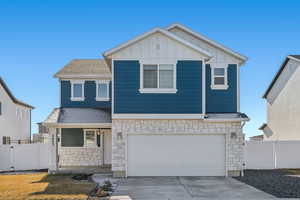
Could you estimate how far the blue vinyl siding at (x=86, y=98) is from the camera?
24.8 meters

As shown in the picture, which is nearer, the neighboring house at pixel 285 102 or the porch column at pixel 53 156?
the porch column at pixel 53 156

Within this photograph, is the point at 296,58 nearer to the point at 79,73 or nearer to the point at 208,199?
the point at 79,73

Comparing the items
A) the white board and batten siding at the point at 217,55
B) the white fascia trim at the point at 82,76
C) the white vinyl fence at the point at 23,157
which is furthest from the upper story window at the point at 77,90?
the white board and batten siding at the point at 217,55

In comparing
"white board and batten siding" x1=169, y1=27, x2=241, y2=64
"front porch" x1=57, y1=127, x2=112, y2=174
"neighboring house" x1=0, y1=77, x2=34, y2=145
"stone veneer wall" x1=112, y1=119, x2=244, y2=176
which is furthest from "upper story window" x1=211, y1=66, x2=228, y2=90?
"neighboring house" x1=0, y1=77, x2=34, y2=145

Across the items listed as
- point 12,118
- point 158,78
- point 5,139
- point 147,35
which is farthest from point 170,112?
point 12,118

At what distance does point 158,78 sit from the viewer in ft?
60.7

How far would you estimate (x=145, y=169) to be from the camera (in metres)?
18.9

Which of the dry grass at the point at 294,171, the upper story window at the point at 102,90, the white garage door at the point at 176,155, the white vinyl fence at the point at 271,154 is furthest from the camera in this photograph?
the upper story window at the point at 102,90

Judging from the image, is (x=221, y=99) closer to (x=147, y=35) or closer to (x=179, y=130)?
(x=179, y=130)

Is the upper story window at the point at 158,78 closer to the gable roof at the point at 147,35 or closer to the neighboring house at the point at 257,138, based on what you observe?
the gable roof at the point at 147,35

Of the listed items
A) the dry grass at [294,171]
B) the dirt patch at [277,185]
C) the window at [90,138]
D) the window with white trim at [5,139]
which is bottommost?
the dry grass at [294,171]

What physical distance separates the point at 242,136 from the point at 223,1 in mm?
6499

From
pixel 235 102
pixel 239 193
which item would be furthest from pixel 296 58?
pixel 239 193

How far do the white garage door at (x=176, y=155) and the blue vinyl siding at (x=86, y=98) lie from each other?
6755 mm
